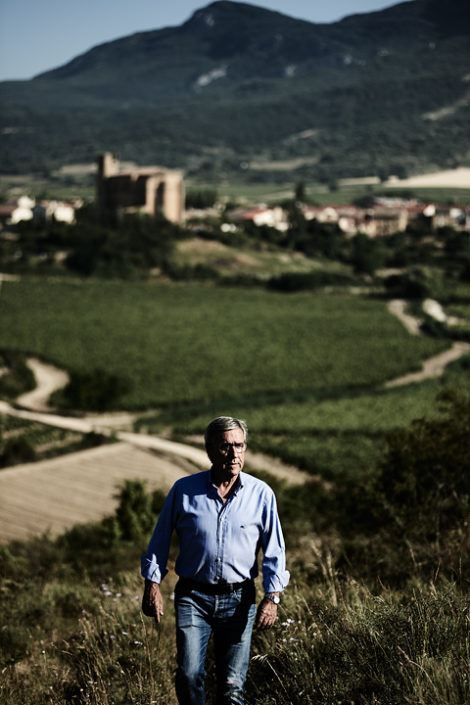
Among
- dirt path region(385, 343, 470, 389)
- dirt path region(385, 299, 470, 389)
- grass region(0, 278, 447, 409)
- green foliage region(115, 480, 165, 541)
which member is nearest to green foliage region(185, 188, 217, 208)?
grass region(0, 278, 447, 409)

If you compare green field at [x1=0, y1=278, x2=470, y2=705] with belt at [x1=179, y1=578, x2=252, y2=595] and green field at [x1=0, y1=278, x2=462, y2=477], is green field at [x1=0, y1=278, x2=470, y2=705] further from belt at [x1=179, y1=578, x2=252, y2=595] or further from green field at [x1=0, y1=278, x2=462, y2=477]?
belt at [x1=179, y1=578, x2=252, y2=595]

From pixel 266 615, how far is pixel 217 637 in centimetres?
38

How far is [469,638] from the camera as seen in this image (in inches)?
197

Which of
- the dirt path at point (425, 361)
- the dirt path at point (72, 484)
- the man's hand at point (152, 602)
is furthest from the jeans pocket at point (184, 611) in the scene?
the dirt path at point (425, 361)

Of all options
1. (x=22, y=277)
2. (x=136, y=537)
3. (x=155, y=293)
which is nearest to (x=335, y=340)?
(x=155, y=293)

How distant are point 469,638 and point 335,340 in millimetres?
49464

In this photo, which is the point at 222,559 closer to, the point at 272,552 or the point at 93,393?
the point at 272,552

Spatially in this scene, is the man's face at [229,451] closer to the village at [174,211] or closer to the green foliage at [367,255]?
the green foliage at [367,255]

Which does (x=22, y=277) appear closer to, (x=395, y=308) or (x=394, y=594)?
(x=395, y=308)

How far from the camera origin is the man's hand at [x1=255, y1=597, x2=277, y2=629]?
510cm

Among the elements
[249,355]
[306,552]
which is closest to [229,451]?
[306,552]

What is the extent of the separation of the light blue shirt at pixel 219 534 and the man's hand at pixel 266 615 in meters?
0.09

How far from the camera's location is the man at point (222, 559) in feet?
16.9

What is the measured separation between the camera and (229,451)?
519 centimetres
